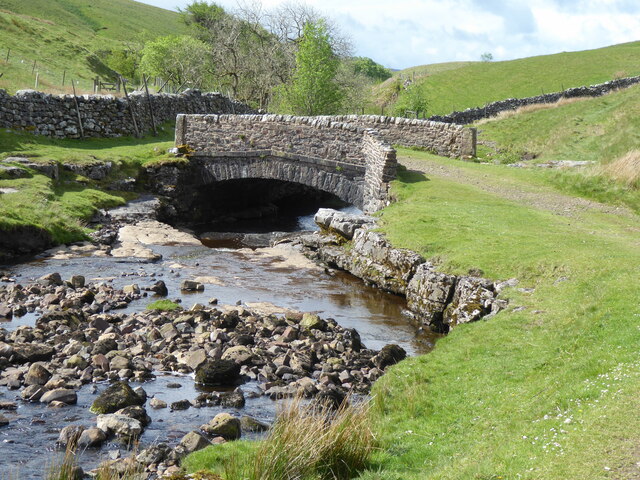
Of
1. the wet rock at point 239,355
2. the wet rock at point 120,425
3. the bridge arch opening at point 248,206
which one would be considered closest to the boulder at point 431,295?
the wet rock at point 239,355

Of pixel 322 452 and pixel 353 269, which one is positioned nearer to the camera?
pixel 322 452

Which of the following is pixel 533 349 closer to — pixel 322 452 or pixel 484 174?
pixel 322 452

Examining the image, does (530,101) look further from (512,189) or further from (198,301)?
(198,301)

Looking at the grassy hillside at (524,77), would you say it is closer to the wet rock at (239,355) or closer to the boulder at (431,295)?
the boulder at (431,295)

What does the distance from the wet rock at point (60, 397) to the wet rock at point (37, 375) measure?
0.69m

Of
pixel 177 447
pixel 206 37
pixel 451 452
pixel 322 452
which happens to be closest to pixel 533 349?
pixel 451 452

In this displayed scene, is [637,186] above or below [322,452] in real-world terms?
above

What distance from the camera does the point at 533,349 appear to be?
12.0m

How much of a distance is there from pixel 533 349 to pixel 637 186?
16285 mm

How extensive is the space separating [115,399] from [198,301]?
745 centimetres

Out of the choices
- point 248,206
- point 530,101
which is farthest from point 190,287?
point 530,101

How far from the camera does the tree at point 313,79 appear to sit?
49312 mm

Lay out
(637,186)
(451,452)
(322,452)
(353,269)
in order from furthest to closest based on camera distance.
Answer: (637,186)
(353,269)
(451,452)
(322,452)

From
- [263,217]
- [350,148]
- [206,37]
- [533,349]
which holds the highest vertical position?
A: [206,37]
